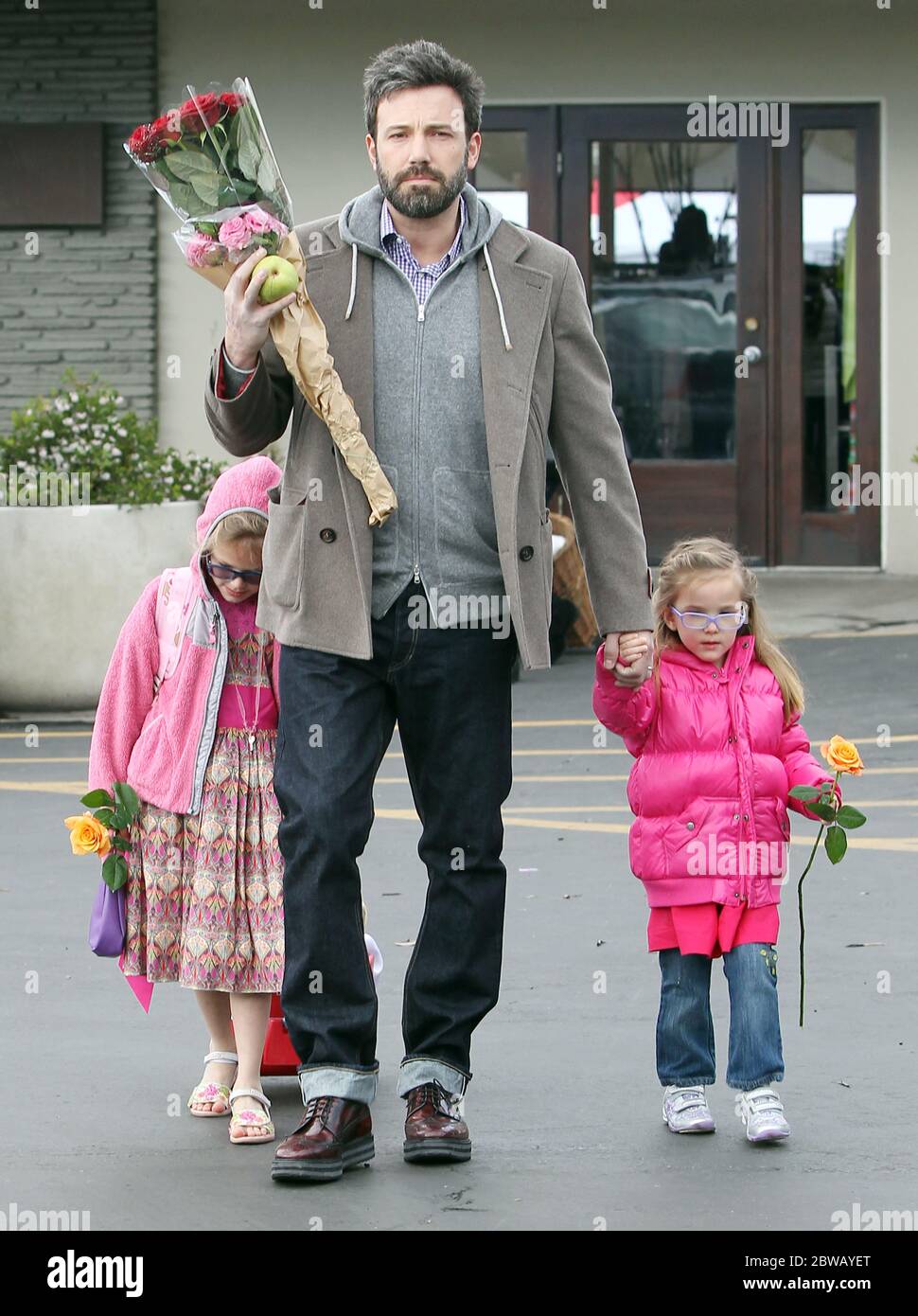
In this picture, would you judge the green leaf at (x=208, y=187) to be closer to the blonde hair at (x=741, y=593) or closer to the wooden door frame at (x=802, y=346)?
the blonde hair at (x=741, y=593)

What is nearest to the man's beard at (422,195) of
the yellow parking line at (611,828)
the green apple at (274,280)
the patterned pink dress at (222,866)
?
the green apple at (274,280)

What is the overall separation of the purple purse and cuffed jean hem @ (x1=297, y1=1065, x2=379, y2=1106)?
0.58 m

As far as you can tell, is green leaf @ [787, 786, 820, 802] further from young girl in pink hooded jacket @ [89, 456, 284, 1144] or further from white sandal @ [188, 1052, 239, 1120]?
white sandal @ [188, 1052, 239, 1120]

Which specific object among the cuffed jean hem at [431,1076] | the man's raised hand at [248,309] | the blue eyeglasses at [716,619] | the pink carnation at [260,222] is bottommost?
the cuffed jean hem at [431,1076]

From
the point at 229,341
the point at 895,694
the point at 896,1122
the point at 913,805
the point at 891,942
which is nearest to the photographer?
the point at 229,341

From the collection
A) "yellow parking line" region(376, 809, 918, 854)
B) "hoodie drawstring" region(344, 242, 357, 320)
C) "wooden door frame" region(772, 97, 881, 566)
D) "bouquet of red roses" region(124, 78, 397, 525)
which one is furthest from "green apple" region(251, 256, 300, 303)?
"wooden door frame" region(772, 97, 881, 566)

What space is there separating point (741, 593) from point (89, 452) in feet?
19.1

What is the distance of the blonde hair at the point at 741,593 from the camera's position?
4527mm

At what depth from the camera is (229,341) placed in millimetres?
3955

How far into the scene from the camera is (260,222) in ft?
12.8

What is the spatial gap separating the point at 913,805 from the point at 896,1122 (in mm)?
3412

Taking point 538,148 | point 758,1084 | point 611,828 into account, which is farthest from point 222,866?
point 538,148
